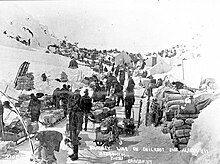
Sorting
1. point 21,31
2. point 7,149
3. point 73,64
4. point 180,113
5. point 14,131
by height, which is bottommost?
point 7,149

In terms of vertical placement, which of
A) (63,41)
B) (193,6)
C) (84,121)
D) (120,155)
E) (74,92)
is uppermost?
→ (193,6)

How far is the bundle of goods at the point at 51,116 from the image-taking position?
2443mm

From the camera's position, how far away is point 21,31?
2.47 meters

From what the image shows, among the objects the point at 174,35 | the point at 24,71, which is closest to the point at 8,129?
the point at 24,71

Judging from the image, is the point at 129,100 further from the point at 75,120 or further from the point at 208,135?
the point at 208,135

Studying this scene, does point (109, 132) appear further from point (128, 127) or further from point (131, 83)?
point (131, 83)

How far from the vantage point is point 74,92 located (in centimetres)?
245

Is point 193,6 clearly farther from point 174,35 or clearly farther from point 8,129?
point 8,129

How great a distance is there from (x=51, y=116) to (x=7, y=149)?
0.31 metres

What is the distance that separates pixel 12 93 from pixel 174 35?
94cm

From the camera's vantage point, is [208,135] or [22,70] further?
[22,70]

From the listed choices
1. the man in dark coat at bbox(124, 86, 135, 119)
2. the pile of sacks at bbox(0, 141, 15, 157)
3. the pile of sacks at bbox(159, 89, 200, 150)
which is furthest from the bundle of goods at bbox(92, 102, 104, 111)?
the pile of sacks at bbox(0, 141, 15, 157)

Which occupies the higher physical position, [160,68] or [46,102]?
[160,68]

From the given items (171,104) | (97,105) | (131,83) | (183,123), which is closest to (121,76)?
(131,83)
